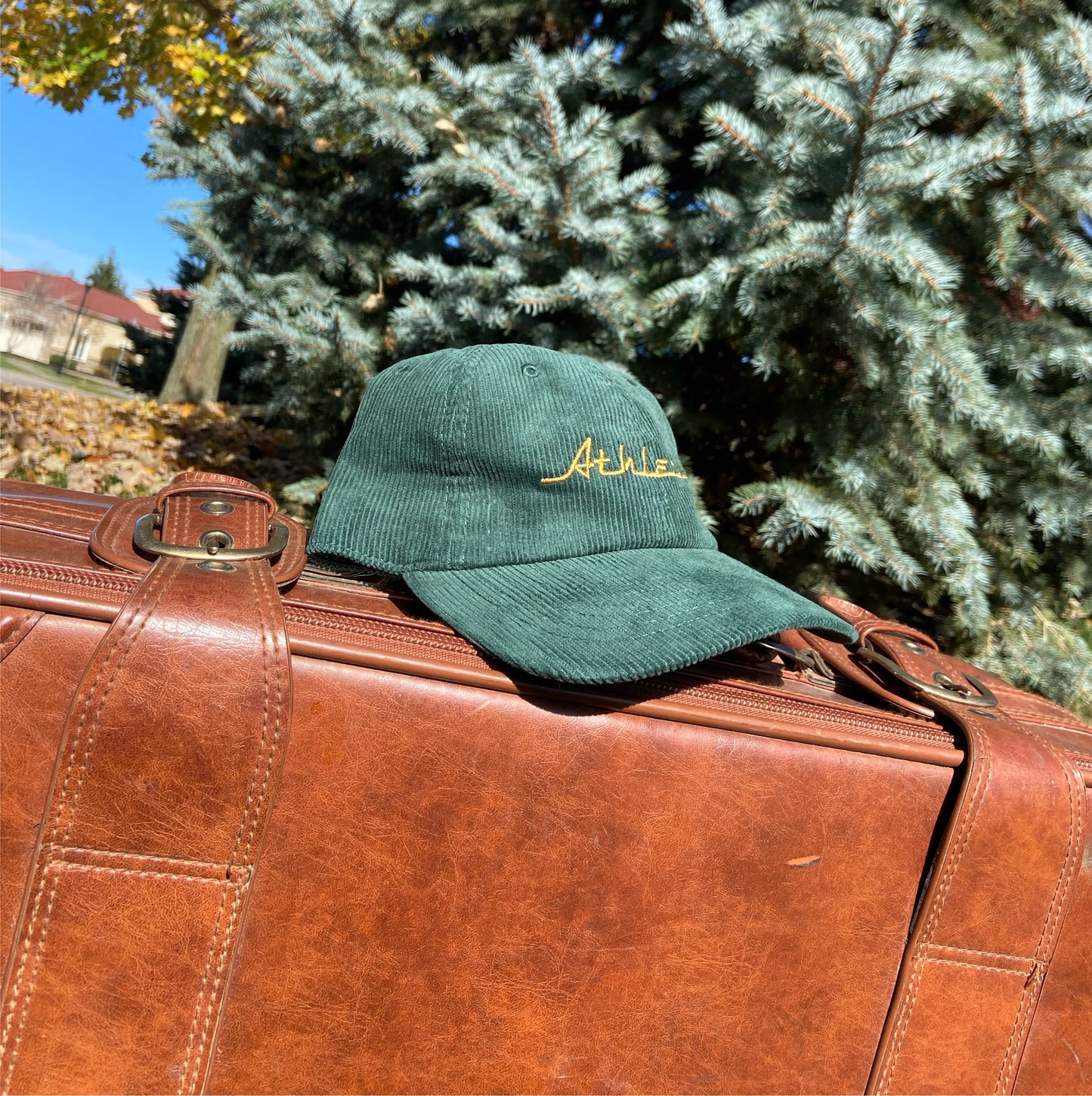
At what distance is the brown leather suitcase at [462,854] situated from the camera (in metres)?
0.73

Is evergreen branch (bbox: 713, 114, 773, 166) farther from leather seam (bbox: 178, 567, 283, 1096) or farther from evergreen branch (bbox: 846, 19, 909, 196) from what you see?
leather seam (bbox: 178, 567, 283, 1096)

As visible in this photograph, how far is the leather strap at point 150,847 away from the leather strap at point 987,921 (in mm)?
721

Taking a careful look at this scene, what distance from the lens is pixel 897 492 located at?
184 cm

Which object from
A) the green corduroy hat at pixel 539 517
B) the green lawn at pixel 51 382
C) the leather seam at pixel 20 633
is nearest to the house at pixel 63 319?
the green lawn at pixel 51 382

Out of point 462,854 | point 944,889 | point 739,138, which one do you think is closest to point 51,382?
point 739,138

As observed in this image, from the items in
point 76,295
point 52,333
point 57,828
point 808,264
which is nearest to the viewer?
point 57,828

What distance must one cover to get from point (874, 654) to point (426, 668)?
0.59 m

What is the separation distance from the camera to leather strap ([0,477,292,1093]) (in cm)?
71

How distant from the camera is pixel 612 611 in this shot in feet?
2.77

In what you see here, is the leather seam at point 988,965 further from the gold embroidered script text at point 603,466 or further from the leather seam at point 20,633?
the leather seam at point 20,633

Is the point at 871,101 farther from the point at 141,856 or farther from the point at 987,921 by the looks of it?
the point at 141,856

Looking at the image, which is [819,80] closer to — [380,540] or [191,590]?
[380,540]

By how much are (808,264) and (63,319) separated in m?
40.3

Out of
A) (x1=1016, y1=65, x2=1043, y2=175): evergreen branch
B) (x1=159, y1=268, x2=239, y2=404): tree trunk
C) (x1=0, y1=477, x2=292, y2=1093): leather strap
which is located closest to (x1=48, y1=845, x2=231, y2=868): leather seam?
(x1=0, y1=477, x2=292, y2=1093): leather strap
